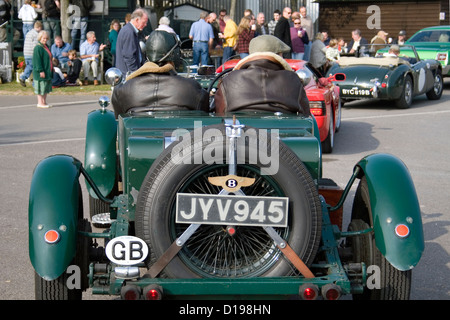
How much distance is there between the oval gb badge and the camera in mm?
3898

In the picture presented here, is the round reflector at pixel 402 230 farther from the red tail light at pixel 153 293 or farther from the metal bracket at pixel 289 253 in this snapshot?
the red tail light at pixel 153 293

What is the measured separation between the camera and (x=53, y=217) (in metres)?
4.10

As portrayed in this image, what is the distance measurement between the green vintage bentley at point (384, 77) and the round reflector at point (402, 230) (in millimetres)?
10845

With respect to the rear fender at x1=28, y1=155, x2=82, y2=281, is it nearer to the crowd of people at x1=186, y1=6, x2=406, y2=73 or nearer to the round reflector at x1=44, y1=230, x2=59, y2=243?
the round reflector at x1=44, y1=230, x2=59, y2=243

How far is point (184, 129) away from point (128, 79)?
1.43 m

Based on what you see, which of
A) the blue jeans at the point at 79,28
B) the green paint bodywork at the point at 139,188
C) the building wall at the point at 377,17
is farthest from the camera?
the building wall at the point at 377,17

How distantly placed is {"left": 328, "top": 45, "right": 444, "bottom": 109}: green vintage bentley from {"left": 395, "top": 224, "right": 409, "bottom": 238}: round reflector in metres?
10.8

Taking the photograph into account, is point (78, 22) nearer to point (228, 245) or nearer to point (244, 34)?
point (244, 34)

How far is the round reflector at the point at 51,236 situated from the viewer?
13.1ft

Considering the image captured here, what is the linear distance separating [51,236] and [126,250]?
0.44m

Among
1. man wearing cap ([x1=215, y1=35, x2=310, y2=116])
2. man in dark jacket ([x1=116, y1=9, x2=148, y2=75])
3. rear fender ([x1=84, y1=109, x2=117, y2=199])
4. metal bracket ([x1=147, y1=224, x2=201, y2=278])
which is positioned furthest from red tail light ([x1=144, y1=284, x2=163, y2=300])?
man in dark jacket ([x1=116, y1=9, x2=148, y2=75])

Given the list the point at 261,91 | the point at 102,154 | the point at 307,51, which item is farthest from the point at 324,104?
the point at 307,51

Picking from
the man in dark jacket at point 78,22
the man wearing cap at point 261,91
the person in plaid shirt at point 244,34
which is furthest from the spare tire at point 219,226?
the man in dark jacket at point 78,22

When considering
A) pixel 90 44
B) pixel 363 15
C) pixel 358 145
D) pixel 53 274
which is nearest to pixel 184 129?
pixel 53 274
